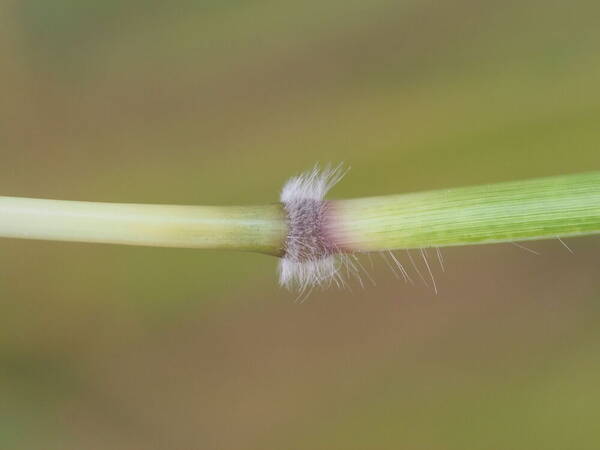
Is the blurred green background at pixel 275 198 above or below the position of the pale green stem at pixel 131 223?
above

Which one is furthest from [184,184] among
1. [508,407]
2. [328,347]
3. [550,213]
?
[550,213]

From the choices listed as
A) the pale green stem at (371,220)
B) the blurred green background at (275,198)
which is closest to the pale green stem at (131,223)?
the pale green stem at (371,220)

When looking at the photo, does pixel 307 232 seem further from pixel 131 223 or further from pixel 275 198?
pixel 275 198

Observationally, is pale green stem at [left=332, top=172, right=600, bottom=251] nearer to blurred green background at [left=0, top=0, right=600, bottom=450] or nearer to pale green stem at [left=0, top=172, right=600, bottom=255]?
pale green stem at [left=0, top=172, right=600, bottom=255]

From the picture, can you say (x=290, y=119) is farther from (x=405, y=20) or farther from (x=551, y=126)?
(x=551, y=126)

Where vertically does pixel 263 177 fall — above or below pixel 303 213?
above

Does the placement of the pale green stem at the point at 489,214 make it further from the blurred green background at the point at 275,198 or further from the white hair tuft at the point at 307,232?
the blurred green background at the point at 275,198
